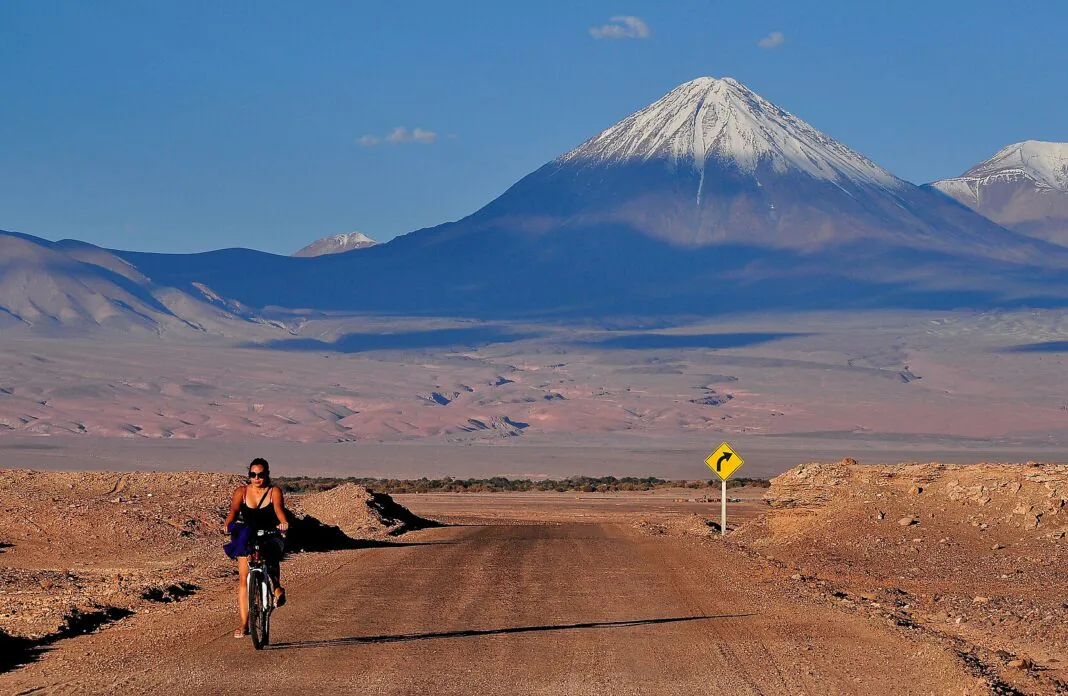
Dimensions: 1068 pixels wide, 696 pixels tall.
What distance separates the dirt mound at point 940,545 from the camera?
14758mm

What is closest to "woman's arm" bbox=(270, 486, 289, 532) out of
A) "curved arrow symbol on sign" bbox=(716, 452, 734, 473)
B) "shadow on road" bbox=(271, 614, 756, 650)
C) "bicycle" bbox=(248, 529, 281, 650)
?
"bicycle" bbox=(248, 529, 281, 650)

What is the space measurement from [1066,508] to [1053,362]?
492ft

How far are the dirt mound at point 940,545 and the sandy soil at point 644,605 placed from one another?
0.16 feet

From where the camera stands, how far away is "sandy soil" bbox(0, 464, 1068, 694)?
11352 millimetres

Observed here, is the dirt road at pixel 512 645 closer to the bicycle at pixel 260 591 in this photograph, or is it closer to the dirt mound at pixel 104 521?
the bicycle at pixel 260 591

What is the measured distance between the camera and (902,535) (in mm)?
23828

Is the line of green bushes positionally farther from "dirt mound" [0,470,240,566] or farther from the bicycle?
the bicycle

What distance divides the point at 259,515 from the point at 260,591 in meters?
0.63

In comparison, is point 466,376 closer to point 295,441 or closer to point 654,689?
point 295,441

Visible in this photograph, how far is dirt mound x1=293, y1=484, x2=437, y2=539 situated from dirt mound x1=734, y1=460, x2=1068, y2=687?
25.6 feet

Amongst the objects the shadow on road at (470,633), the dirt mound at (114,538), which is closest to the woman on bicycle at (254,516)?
the shadow on road at (470,633)

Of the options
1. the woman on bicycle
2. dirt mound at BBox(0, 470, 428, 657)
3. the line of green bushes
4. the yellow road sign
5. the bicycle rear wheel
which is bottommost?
the line of green bushes

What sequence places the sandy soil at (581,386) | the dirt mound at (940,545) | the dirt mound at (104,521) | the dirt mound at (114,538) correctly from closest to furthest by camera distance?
the dirt mound at (940,545)
the dirt mound at (114,538)
the dirt mound at (104,521)
the sandy soil at (581,386)

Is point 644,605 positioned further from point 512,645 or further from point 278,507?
point 278,507
